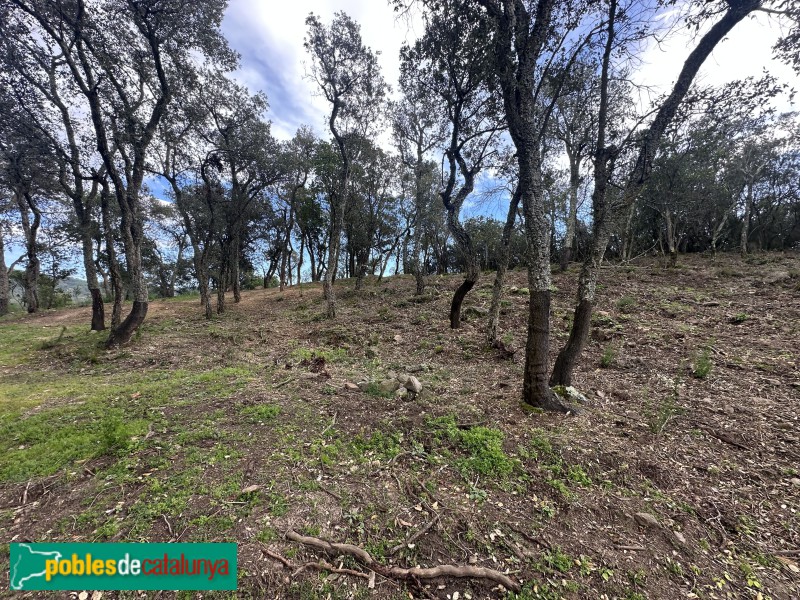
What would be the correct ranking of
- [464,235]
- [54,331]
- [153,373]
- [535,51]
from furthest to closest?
[54,331] → [464,235] → [153,373] → [535,51]

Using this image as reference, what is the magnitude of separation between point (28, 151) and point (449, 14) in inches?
540

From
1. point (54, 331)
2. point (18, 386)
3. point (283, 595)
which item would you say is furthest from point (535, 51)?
point (54, 331)

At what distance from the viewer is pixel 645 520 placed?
9.62 ft

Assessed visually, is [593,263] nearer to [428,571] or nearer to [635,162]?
[635,162]

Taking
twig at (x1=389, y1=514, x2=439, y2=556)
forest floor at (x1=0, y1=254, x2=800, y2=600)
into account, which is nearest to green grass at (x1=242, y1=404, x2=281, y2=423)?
forest floor at (x1=0, y1=254, x2=800, y2=600)

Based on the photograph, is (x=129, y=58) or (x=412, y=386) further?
(x=129, y=58)

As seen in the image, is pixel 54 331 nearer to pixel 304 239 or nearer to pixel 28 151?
pixel 28 151

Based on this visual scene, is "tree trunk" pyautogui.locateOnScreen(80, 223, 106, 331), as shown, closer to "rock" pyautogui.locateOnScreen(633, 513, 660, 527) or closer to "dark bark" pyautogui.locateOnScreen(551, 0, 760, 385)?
"dark bark" pyautogui.locateOnScreen(551, 0, 760, 385)

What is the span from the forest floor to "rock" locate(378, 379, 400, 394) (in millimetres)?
185

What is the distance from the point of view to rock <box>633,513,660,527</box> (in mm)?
2896

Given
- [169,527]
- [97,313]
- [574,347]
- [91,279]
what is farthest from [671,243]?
[91,279]

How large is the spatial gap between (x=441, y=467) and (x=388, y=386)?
2062 mm

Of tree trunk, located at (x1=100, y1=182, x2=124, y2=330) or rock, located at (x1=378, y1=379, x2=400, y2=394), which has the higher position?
tree trunk, located at (x1=100, y1=182, x2=124, y2=330)

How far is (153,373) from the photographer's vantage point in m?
7.03
